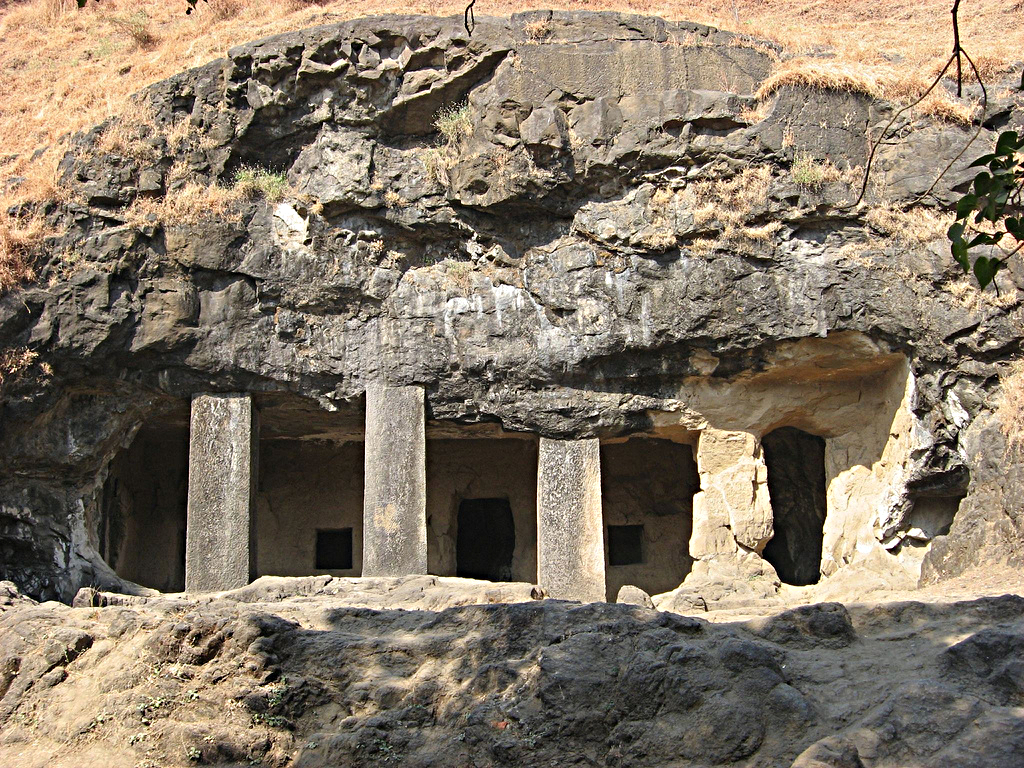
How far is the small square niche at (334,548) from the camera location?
16.3 meters

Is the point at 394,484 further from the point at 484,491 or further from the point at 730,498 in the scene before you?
the point at 730,498

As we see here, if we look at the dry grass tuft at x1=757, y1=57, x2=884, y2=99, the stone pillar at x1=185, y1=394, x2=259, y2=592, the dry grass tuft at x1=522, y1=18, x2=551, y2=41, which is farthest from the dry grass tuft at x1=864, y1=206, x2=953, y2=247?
the stone pillar at x1=185, y1=394, x2=259, y2=592

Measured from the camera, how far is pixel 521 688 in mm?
6555

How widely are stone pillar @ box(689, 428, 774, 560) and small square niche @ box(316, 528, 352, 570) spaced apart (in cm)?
532

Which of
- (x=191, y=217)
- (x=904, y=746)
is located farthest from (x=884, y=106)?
(x=904, y=746)

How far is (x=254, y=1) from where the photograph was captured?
19484 mm

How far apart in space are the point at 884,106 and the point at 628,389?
459 centimetres

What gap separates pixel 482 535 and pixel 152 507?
4737 mm

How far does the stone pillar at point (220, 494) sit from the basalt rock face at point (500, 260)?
14.2 inches

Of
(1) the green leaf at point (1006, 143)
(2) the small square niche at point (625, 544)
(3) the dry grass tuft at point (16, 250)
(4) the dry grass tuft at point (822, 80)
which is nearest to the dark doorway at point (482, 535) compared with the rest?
(2) the small square niche at point (625, 544)

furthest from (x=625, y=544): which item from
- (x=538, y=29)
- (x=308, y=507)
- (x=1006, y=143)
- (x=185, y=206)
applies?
(x=1006, y=143)

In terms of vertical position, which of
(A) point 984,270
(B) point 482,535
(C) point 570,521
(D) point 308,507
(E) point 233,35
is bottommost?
(B) point 482,535

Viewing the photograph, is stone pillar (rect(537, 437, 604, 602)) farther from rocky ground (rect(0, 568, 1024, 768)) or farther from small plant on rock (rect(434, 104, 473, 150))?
rocky ground (rect(0, 568, 1024, 768))

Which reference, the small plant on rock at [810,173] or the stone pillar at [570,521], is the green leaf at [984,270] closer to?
the small plant on rock at [810,173]
